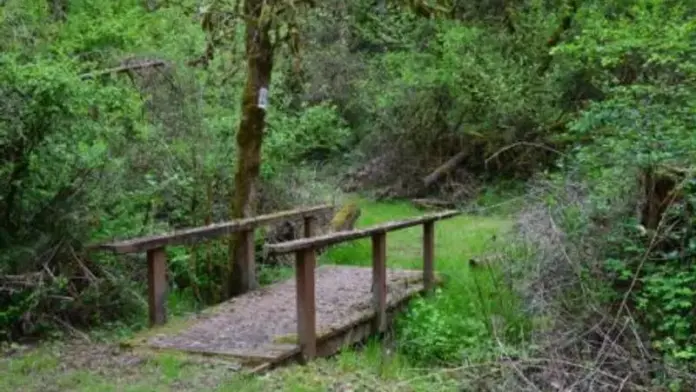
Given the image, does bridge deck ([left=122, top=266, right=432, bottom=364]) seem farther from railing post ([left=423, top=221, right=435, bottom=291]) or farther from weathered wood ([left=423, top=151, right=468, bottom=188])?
weathered wood ([left=423, top=151, right=468, bottom=188])

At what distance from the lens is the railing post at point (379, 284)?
26.1 feet

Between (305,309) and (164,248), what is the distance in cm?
148

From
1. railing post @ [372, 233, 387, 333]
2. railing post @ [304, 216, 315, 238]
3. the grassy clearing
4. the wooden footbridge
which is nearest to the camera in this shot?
the grassy clearing

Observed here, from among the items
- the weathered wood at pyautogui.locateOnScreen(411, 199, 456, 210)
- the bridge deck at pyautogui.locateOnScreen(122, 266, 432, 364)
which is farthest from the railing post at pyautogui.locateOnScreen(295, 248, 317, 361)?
the weathered wood at pyautogui.locateOnScreen(411, 199, 456, 210)

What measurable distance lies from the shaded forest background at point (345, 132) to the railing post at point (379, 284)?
154 centimetres

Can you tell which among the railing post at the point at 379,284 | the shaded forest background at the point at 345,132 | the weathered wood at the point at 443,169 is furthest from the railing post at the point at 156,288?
the weathered wood at the point at 443,169

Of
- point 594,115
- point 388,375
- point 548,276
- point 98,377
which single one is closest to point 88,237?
point 98,377

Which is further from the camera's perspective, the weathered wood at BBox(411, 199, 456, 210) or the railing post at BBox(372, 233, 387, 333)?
the weathered wood at BBox(411, 199, 456, 210)

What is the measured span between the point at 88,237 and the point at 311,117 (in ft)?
20.6

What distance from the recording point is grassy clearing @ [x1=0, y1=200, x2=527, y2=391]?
5.44 metres

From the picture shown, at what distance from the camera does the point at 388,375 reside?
585cm

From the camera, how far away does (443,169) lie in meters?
17.0

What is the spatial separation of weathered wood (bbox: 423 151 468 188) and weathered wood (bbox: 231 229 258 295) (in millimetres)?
8587

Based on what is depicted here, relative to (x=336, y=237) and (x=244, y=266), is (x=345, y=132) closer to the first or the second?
(x=244, y=266)
